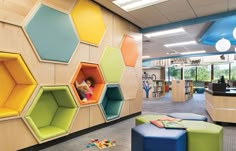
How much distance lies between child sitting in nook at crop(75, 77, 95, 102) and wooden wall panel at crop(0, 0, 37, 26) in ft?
5.33

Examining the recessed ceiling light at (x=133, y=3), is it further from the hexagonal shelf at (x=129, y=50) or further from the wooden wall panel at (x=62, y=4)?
the wooden wall panel at (x=62, y=4)

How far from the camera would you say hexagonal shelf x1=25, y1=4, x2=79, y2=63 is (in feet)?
8.55

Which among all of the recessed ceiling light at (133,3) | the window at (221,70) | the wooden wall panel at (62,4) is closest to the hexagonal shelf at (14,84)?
the wooden wall panel at (62,4)

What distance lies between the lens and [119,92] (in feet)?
14.9

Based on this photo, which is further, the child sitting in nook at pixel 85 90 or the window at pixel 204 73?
the window at pixel 204 73

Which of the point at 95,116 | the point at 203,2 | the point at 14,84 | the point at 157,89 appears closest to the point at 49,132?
the point at 14,84

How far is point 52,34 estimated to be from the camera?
112 inches

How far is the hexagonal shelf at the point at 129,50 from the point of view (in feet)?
15.6

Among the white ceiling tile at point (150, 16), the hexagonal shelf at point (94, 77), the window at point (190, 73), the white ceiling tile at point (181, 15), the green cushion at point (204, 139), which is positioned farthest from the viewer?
the window at point (190, 73)

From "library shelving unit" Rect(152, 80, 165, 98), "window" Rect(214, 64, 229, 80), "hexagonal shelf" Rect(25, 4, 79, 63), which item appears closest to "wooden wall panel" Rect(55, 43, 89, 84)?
"hexagonal shelf" Rect(25, 4, 79, 63)

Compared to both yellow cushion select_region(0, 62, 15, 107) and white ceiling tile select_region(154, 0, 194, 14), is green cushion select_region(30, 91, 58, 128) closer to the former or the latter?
yellow cushion select_region(0, 62, 15, 107)

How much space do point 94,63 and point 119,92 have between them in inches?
47.1

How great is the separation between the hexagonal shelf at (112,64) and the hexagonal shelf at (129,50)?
249mm

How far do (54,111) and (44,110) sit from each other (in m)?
0.25
